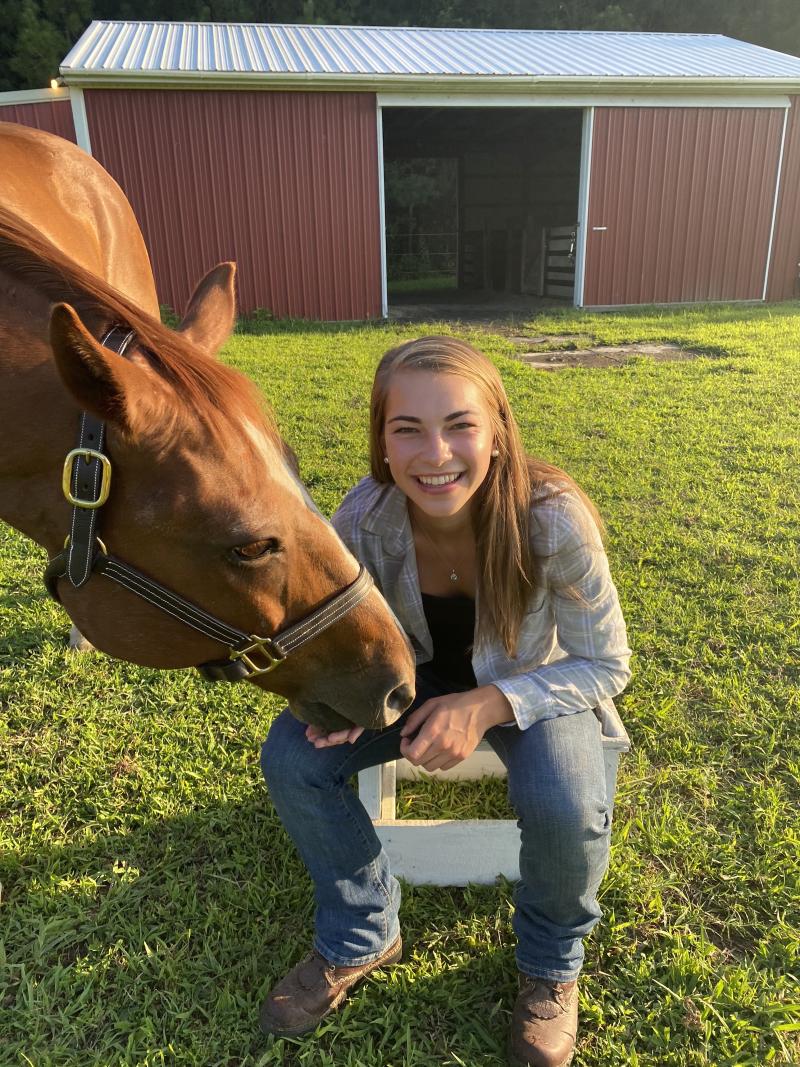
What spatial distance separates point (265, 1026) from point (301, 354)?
7.81 meters

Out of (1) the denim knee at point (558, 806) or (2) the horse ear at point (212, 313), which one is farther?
(2) the horse ear at point (212, 313)

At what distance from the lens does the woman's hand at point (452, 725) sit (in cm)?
160

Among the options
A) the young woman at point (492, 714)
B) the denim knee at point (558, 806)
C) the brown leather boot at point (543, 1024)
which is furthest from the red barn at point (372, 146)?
the brown leather boot at point (543, 1024)

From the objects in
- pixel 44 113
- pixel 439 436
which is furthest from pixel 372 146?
pixel 439 436

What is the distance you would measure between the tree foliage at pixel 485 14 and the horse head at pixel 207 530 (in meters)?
25.3

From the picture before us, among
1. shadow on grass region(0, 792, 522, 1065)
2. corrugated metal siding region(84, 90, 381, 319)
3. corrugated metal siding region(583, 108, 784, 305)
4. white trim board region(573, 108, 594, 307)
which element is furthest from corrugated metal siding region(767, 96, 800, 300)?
shadow on grass region(0, 792, 522, 1065)

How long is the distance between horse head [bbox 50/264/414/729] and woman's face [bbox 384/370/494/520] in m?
0.33

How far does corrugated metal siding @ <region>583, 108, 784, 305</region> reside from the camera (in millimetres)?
12195

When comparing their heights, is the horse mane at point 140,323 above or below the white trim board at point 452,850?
above

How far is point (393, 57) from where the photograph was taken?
12.1 metres

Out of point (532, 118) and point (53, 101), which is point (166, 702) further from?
point (532, 118)

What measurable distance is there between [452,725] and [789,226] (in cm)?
1448

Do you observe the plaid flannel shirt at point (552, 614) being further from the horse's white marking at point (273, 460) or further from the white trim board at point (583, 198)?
the white trim board at point (583, 198)

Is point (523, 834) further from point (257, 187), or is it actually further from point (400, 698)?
point (257, 187)
